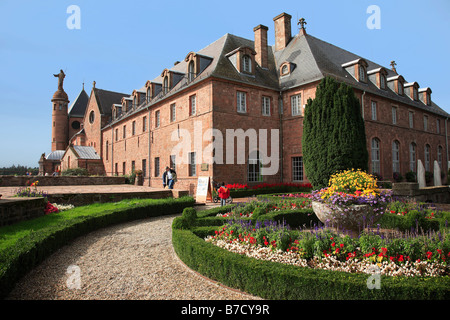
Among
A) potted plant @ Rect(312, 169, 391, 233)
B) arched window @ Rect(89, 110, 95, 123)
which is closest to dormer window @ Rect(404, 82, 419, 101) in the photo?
potted plant @ Rect(312, 169, 391, 233)

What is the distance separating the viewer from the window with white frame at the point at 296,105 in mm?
20097

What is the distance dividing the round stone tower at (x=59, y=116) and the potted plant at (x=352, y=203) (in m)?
54.8

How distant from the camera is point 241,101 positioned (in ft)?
64.2

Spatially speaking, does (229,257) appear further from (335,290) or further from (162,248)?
(162,248)

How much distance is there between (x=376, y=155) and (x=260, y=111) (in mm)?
9724

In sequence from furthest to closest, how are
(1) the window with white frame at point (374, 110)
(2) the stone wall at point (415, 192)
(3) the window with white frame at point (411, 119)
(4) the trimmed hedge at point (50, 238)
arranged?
(3) the window with white frame at point (411, 119), (1) the window with white frame at point (374, 110), (2) the stone wall at point (415, 192), (4) the trimmed hedge at point (50, 238)

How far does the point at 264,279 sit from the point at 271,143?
55.9 ft

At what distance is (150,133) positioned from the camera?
25797 mm

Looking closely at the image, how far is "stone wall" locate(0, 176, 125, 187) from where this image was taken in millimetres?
23188

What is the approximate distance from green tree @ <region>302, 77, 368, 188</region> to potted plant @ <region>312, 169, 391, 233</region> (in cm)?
811

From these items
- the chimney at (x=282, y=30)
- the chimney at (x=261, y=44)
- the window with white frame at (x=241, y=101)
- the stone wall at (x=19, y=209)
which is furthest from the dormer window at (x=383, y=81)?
the stone wall at (x=19, y=209)

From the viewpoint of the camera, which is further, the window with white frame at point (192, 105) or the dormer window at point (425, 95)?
the dormer window at point (425, 95)

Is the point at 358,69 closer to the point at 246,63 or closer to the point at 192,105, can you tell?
the point at 246,63

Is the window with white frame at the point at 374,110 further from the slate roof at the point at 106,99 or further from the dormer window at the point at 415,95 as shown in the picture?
the slate roof at the point at 106,99
